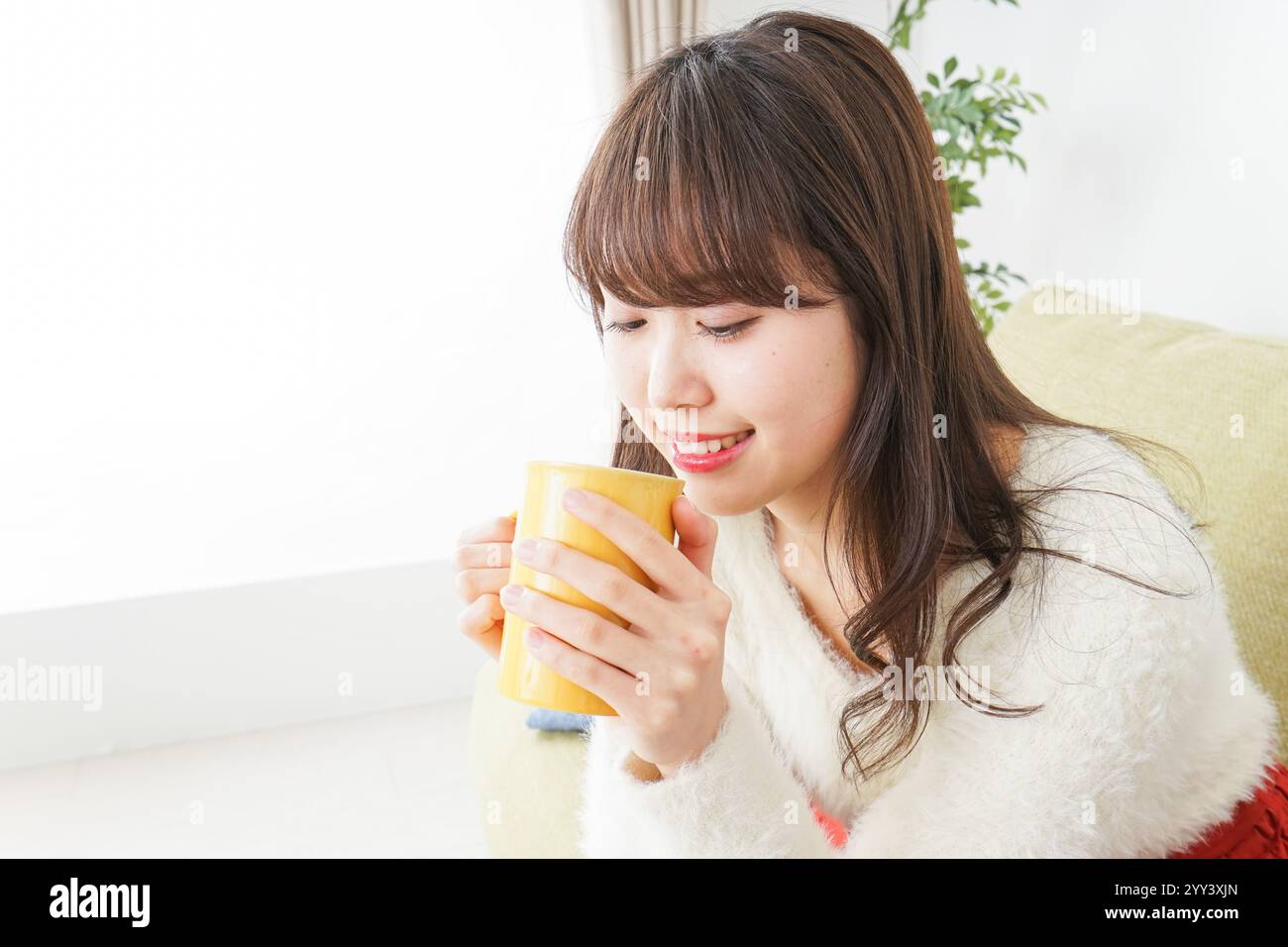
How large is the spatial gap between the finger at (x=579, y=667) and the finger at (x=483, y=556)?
196 millimetres

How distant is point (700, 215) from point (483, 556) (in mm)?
366

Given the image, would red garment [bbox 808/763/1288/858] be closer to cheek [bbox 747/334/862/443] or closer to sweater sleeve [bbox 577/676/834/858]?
sweater sleeve [bbox 577/676/834/858]

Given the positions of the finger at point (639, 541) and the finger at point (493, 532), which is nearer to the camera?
the finger at point (639, 541)

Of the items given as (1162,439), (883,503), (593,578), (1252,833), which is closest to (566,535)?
(593,578)

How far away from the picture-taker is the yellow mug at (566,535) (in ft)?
2.48

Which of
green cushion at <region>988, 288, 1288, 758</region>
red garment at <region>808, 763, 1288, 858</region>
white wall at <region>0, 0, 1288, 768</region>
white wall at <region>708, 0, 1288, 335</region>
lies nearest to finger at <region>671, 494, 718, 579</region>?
red garment at <region>808, 763, 1288, 858</region>

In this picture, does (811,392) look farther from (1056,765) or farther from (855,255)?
(1056,765)

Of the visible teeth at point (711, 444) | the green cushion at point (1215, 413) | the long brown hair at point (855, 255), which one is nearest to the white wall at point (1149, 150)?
the green cushion at point (1215, 413)

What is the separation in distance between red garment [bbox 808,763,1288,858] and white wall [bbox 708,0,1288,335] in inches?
39.1

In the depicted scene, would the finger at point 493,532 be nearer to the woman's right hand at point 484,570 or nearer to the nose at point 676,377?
the woman's right hand at point 484,570

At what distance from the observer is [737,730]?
38.2 inches

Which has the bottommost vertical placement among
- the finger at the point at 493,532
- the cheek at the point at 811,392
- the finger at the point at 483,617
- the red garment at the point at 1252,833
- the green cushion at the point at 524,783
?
the green cushion at the point at 524,783

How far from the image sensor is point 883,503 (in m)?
1.09
